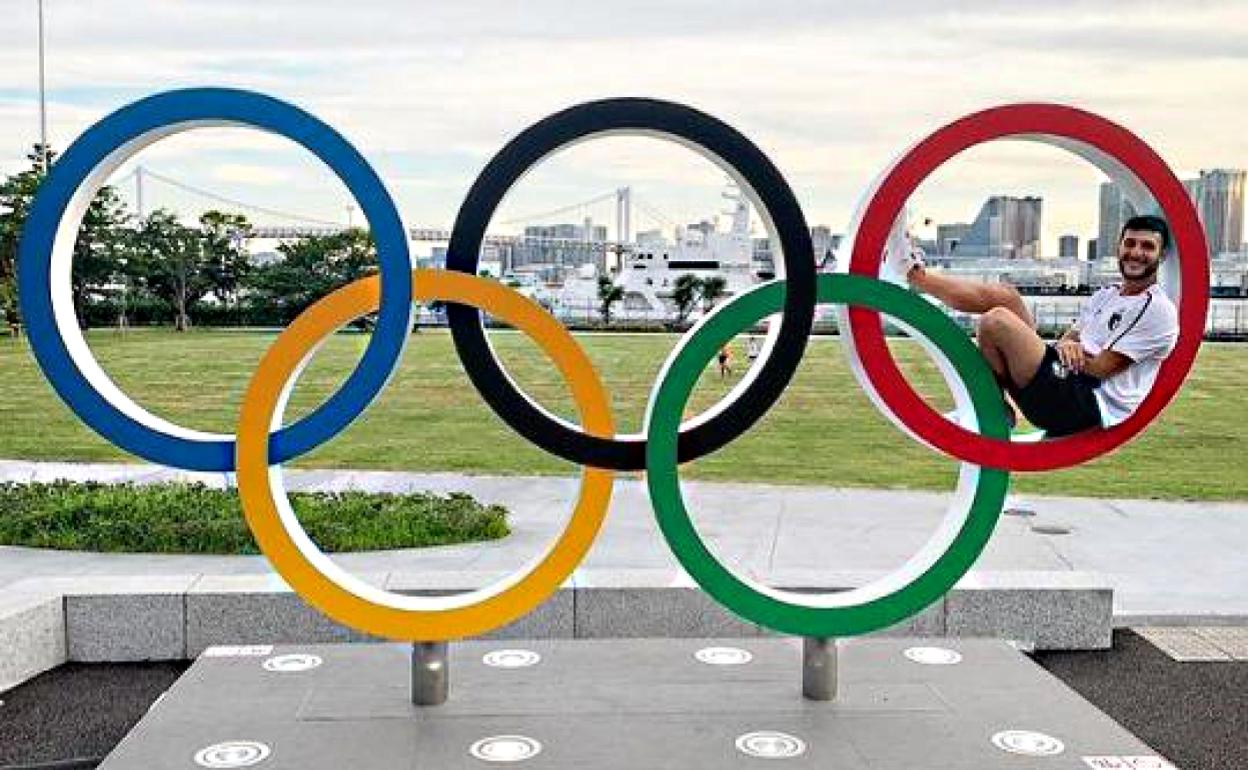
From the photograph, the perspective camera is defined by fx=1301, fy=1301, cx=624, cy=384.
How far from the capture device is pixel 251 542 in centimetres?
1176

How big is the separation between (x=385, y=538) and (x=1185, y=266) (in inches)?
297

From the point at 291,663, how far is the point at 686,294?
6355 cm

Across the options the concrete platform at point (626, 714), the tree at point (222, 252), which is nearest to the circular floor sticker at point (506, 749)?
the concrete platform at point (626, 714)

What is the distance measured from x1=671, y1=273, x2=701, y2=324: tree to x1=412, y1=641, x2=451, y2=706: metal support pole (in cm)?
6354

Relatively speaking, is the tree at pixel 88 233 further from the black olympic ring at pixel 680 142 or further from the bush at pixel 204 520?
the black olympic ring at pixel 680 142

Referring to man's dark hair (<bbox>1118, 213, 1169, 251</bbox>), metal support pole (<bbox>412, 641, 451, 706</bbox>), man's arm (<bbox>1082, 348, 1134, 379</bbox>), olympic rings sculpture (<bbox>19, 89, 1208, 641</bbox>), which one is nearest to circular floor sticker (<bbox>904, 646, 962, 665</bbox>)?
olympic rings sculpture (<bbox>19, 89, 1208, 641</bbox>)

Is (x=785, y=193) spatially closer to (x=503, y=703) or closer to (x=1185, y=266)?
(x=1185, y=266)

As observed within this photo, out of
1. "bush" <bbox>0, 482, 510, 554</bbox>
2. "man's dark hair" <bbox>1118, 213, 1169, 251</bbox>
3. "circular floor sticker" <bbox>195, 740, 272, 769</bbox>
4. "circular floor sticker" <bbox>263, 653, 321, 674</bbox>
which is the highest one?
"man's dark hair" <bbox>1118, 213, 1169, 251</bbox>

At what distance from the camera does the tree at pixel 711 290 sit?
70.8 m

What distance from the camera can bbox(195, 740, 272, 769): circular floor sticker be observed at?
6.66m

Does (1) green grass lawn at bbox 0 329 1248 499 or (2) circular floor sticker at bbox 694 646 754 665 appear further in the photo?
(1) green grass lawn at bbox 0 329 1248 499

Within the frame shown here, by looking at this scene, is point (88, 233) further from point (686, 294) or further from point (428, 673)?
point (428, 673)

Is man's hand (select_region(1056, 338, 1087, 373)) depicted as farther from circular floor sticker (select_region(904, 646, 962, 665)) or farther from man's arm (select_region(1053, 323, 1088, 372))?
circular floor sticker (select_region(904, 646, 962, 665))

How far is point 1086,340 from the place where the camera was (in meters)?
7.31
